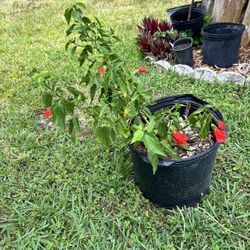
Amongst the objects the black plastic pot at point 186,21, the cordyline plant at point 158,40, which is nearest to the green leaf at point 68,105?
the cordyline plant at point 158,40

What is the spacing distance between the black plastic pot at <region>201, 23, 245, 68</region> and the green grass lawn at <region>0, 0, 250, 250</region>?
0.31 metres

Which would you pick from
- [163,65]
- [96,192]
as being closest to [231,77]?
[163,65]

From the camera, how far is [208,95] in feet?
8.57

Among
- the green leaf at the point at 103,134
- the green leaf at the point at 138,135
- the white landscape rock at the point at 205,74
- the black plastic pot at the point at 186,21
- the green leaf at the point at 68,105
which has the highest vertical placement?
the green leaf at the point at 68,105

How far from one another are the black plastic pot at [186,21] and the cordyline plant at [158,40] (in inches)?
4.0

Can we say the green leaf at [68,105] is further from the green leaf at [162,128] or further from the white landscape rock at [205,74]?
the white landscape rock at [205,74]

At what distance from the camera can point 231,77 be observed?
9.00 feet

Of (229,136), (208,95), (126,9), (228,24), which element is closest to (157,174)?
(229,136)

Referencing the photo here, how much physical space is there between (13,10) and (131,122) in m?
4.73

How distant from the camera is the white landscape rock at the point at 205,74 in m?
2.81

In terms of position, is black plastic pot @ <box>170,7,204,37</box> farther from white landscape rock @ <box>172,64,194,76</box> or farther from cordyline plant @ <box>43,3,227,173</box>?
cordyline plant @ <box>43,3,227,173</box>

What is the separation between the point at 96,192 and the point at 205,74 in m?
1.55

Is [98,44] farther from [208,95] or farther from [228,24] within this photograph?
[228,24]

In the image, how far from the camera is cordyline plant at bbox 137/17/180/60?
318 cm
